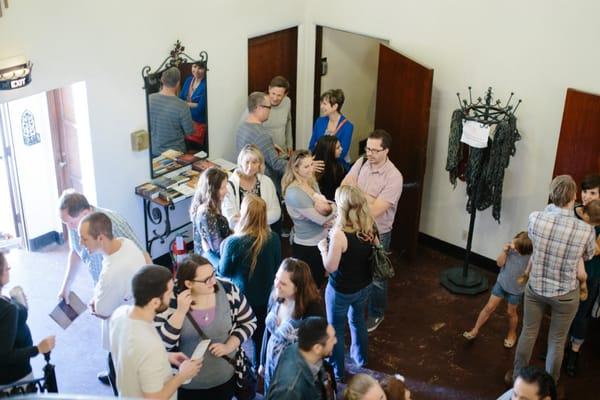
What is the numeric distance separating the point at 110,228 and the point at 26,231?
9.25ft

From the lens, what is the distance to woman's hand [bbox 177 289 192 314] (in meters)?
3.56

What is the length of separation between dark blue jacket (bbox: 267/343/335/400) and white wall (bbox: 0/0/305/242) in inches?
110

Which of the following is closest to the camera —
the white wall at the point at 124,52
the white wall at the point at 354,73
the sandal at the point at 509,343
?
the white wall at the point at 124,52

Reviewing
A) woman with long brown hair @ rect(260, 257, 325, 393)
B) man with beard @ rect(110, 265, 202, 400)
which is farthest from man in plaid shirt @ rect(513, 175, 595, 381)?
man with beard @ rect(110, 265, 202, 400)

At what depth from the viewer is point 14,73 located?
180 inches

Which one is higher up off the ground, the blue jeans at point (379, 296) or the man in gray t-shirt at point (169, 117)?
the man in gray t-shirt at point (169, 117)

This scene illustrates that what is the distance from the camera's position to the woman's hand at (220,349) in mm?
3734

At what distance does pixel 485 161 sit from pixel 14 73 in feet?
12.4

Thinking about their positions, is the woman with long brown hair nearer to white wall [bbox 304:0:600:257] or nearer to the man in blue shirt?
the man in blue shirt

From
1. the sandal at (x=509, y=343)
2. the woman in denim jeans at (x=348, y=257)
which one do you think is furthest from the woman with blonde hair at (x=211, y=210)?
the sandal at (x=509, y=343)

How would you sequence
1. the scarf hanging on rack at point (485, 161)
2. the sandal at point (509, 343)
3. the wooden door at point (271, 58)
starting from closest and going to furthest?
the sandal at point (509, 343)
the scarf hanging on rack at point (485, 161)
the wooden door at point (271, 58)

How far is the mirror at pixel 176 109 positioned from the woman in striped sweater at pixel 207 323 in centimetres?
253

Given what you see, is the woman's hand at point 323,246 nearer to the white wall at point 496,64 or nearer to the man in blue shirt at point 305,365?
the man in blue shirt at point 305,365

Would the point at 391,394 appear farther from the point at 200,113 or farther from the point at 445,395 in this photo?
the point at 200,113
